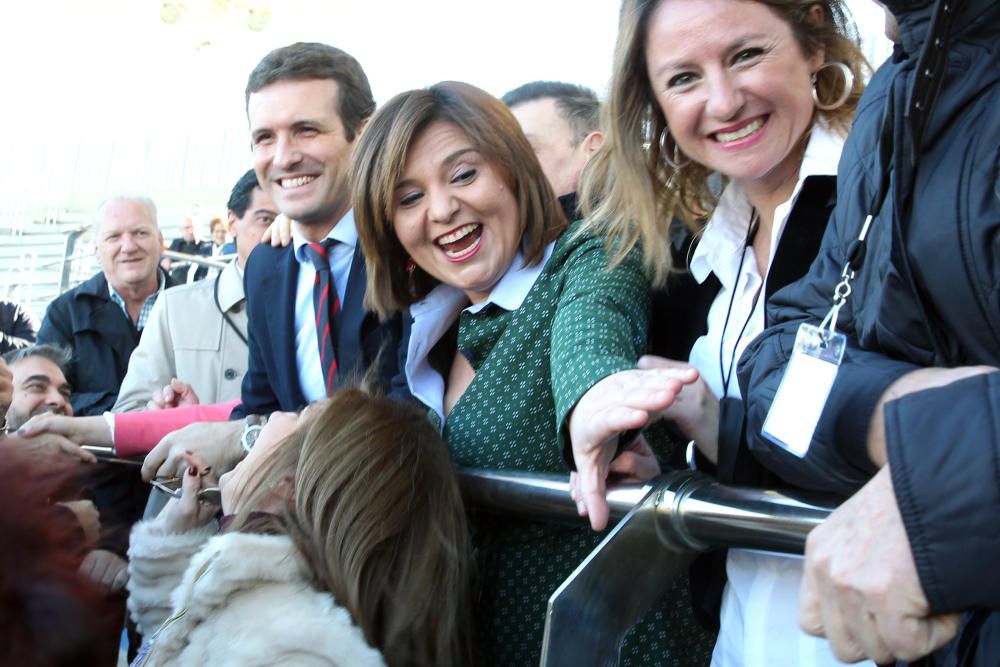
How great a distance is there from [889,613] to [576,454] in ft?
1.78

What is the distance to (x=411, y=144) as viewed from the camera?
6.52 feet

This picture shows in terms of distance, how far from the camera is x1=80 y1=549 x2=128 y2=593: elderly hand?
110 cm

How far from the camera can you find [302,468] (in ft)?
5.13

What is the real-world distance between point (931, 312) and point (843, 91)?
751mm

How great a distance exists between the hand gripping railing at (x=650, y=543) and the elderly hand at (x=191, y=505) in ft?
2.88

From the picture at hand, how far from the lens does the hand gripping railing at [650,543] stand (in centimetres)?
116

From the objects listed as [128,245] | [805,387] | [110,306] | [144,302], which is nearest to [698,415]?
[805,387]

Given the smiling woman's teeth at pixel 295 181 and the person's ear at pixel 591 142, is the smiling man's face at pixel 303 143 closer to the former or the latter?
the smiling woman's teeth at pixel 295 181

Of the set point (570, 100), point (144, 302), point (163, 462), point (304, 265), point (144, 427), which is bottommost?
point (144, 302)

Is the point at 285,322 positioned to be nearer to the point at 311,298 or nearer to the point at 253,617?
the point at 311,298

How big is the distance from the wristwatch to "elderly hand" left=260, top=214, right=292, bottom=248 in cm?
62

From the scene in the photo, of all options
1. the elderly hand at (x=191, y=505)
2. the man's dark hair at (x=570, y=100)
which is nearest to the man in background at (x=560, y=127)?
the man's dark hair at (x=570, y=100)

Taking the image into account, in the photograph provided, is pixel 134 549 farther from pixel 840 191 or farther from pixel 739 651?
pixel 840 191

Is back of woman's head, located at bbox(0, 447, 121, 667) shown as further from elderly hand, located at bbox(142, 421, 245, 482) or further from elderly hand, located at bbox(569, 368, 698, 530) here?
elderly hand, located at bbox(142, 421, 245, 482)
